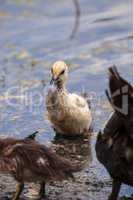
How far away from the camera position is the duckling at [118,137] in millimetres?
5770

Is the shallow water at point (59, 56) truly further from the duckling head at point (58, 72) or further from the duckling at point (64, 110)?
the duckling head at point (58, 72)

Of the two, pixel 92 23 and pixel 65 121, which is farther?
pixel 92 23

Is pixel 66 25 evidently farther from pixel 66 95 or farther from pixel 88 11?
pixel 66 95

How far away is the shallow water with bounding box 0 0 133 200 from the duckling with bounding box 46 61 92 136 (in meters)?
0.14

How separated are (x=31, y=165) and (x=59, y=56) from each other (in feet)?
15.7

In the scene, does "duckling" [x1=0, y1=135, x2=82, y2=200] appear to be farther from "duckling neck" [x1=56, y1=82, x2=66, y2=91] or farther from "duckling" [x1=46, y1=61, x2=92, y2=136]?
"duckling neck" [x1=56, y1=82, x2=66, y2=91]

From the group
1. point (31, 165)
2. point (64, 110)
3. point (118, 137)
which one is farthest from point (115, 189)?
point (64, 110)

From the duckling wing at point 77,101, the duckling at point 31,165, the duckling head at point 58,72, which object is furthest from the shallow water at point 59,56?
the duckling head at point 58,72

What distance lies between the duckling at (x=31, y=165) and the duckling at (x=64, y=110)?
2.07m

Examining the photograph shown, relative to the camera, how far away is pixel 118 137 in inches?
237

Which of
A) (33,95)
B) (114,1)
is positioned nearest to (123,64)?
(33,95)

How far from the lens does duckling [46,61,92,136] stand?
8.53 meters

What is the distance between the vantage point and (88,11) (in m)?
12.9

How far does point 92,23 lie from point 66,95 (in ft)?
12.6
